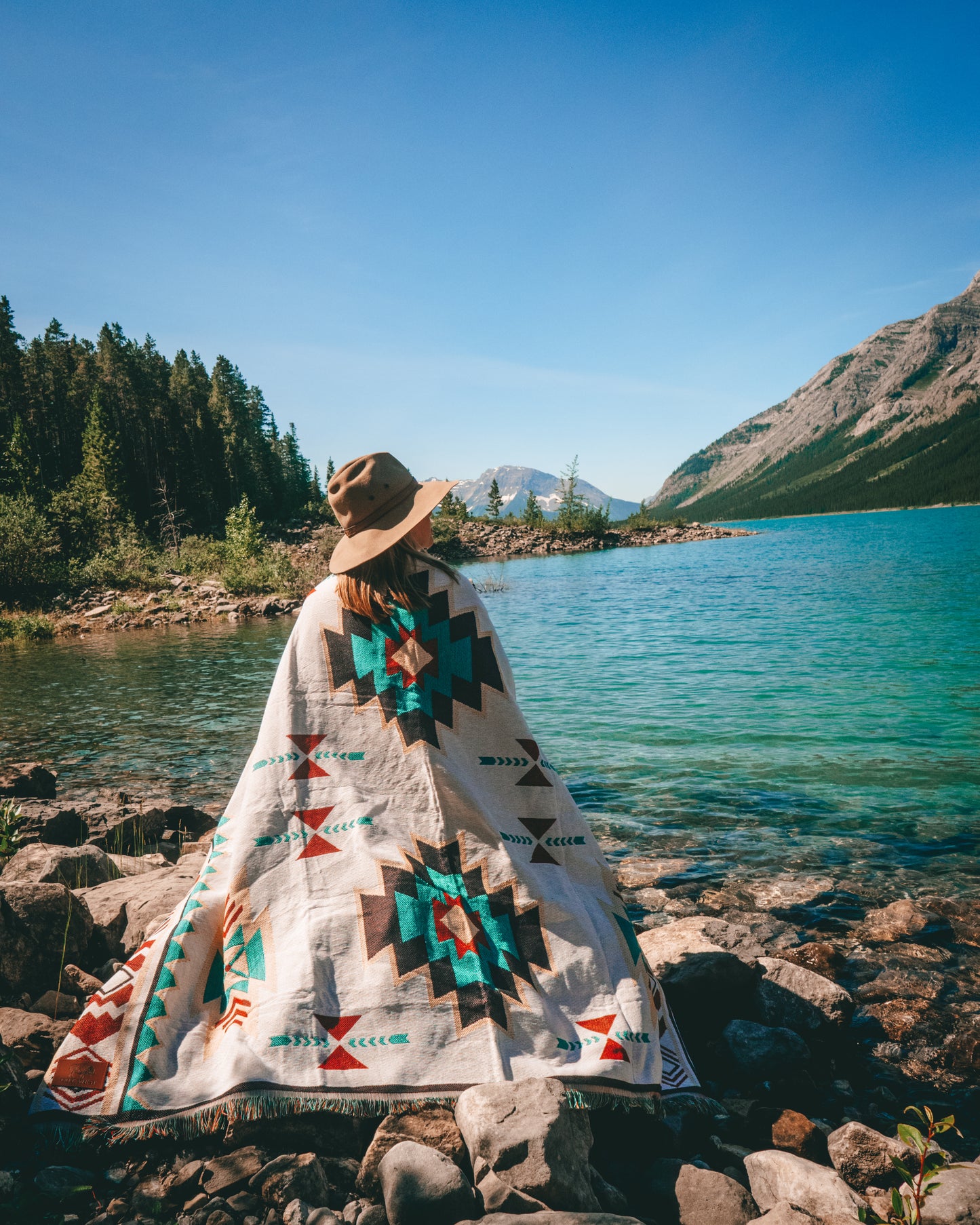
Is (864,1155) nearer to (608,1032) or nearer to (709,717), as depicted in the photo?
(608,1032)

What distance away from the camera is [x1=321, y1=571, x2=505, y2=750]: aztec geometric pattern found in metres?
3.28

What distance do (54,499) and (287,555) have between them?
19.4 m

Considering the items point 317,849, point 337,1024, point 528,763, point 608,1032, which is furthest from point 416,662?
point 608,1032

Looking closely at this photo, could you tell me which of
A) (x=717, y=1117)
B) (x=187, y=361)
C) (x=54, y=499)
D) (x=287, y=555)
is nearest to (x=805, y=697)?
(x=717, y=1117)

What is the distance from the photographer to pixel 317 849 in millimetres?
3131

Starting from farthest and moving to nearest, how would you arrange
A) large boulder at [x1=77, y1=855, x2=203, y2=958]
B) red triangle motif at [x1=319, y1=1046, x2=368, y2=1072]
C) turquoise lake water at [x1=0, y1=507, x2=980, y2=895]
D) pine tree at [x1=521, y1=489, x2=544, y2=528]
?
pine tree at [x1=521, y1=489, x2=544, y2=528]
turquoise lake water at [x1=0, y1=507, x2=980, y2=895]
large boulder at [x1=77, y1=855, x2=203, y2=958]
red triangle motif at [x1=319, y1=1046, x2=368, y2=1072]

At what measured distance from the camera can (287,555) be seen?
4622 centimetres

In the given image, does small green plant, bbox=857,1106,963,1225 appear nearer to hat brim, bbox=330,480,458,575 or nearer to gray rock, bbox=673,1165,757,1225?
gray rock, bbox=673,1165,757,1225

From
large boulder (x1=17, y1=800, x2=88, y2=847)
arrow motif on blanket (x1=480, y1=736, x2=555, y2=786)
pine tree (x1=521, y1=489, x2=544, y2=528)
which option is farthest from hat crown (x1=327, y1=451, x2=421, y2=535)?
pine tree (x1=521, y1=489, x2=544, y2=528)

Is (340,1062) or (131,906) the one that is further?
(131,906)

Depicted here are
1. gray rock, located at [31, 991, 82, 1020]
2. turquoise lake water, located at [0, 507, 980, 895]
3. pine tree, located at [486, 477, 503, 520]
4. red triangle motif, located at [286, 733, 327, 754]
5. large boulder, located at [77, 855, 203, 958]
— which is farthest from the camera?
pine tree, located at [486, 477, 503, 520]

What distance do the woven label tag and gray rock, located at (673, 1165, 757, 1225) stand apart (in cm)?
231

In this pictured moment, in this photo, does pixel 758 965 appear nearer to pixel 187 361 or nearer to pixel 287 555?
pixel 287 555

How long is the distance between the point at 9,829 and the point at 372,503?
5.50m
